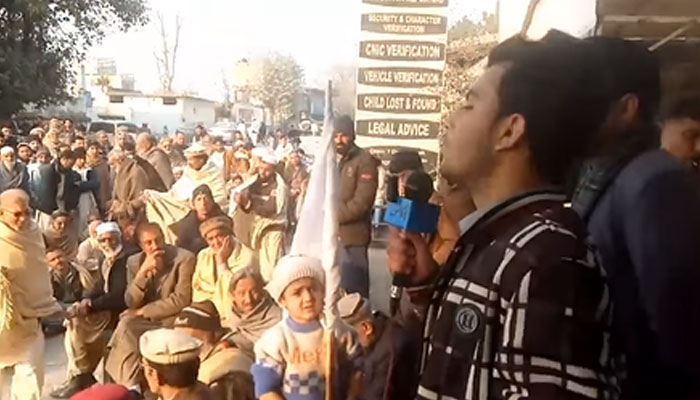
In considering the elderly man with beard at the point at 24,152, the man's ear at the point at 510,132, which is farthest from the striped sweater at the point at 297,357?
the man's ear at the point at 510,132

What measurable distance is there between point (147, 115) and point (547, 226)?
0.86m

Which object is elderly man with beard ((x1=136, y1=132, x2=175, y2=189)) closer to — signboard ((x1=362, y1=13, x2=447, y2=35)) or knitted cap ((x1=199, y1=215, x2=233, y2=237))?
knitted cap ((x1=199, y1=215, x2=233, y2=237))

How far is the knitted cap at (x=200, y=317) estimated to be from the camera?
4.54 feet

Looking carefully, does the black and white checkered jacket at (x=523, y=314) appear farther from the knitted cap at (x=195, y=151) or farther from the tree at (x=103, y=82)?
the tree at (x=103, y=82)

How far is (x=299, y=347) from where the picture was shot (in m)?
1.34

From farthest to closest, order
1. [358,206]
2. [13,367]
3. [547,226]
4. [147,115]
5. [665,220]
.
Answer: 1. [13,367]
2. [147,115]
3. [358,206]
4. [665,220]
5. [547,226]

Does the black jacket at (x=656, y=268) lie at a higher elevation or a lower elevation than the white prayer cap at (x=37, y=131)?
lower

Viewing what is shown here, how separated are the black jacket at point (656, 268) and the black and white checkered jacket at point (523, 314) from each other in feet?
0.69

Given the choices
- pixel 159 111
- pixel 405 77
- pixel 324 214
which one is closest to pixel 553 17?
pixel 405 77

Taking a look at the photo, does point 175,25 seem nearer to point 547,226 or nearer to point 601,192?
point 601,192

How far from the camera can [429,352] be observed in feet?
2.41

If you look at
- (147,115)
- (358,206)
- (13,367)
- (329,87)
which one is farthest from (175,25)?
(13,367)

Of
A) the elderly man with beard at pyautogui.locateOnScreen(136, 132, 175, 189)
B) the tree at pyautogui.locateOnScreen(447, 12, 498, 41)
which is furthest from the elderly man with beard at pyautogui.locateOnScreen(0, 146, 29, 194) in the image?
the tree at pyautogui.locateOnScreen(447, 12, 498, 41)

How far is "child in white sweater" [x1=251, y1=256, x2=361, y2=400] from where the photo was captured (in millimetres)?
1320
